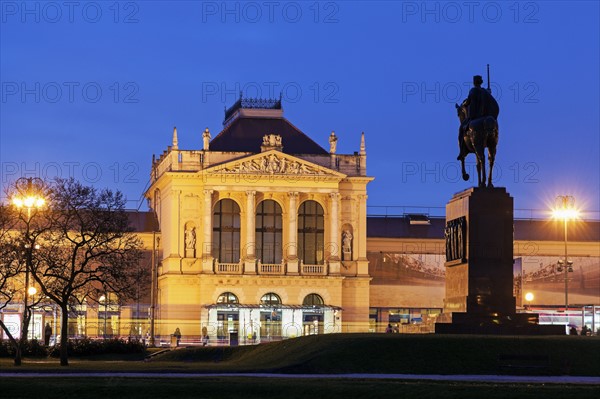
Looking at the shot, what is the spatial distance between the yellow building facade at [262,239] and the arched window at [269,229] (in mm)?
88

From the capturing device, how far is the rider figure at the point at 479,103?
46219 millimetres

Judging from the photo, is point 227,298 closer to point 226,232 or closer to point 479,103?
point 226,232

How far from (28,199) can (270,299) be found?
188 feet

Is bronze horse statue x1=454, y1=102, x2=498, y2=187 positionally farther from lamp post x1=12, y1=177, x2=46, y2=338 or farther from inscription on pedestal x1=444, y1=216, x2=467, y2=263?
lamp post x1=12, y1=177, x2=46, y2=338

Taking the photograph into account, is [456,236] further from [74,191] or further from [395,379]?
[74,191]

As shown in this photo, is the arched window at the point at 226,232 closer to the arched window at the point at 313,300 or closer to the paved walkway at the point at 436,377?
the arched window at the point at 313,300

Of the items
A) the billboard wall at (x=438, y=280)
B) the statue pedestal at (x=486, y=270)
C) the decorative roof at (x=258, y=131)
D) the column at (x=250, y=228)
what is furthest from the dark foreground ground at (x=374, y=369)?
the decorative roof at (x=258, y=131)

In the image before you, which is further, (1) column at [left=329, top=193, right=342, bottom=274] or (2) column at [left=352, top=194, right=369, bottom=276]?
(2) column at [left=352, top=194, right=369, bottom=276]

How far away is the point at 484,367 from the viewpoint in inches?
1609

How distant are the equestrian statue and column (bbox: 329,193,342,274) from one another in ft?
246

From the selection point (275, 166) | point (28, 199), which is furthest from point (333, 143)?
point (28, 199)

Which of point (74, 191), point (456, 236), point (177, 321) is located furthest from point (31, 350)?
point (177, 321)

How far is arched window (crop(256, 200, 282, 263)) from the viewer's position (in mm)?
123000

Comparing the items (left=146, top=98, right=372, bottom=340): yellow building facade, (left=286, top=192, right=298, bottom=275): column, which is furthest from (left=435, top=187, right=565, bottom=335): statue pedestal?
(left=286, top=192, right=298, bottom=275): column
